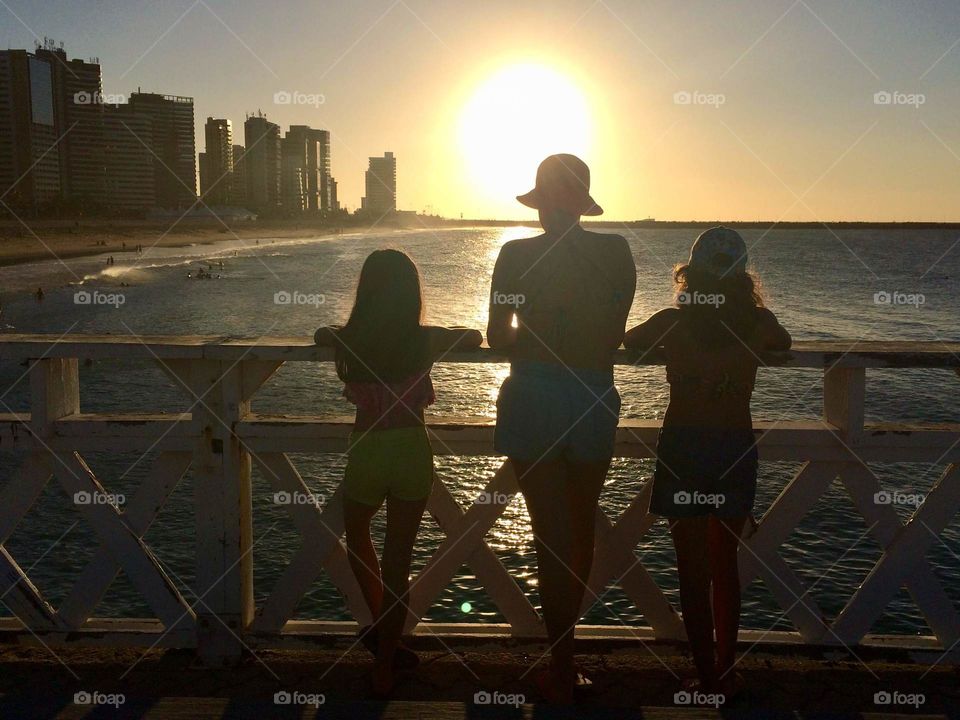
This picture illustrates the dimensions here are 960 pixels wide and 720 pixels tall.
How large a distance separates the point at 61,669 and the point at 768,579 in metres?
3.03

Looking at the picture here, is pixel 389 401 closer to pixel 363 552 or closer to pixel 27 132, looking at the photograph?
pixel 363 552

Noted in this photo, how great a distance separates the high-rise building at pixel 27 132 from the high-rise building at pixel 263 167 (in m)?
41.7

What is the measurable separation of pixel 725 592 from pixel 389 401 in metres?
1.54

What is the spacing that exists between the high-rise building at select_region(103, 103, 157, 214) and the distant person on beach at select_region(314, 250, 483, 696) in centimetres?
13823

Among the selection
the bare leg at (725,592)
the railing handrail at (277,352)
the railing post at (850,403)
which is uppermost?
the railing handrail at (277,352)

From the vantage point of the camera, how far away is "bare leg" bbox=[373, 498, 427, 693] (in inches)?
131

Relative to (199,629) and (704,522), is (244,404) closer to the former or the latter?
(199,629)

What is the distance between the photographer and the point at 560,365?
3156 millimetres

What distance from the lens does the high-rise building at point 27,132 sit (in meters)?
116

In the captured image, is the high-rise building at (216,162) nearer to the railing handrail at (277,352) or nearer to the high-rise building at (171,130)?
the high-rise building at (171,130)

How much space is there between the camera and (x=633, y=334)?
3.30m

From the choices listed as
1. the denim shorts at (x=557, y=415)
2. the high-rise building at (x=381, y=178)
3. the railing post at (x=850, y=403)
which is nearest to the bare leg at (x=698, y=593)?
the denim shorts at (x=557, y=415)

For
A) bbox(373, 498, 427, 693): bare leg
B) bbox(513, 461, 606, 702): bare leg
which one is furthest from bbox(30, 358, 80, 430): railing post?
bbox(513, 461, 606, 702): bare leg

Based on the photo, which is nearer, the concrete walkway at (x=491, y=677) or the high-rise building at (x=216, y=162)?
the concrete walkway at (x=491, y=677)
